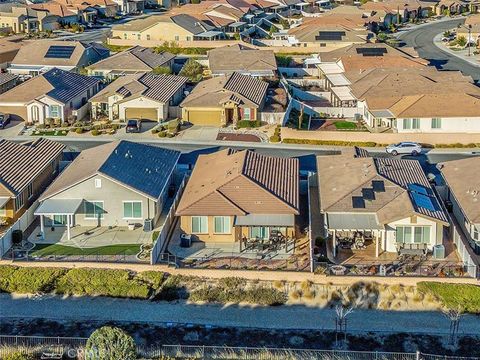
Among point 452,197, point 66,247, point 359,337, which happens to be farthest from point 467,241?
point 66,247

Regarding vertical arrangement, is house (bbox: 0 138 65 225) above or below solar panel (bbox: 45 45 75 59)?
below

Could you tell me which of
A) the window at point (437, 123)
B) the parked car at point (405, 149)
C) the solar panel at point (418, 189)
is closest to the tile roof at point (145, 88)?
the parked car at point (405, 149)

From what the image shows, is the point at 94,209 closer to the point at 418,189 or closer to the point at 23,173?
the point at 23,173

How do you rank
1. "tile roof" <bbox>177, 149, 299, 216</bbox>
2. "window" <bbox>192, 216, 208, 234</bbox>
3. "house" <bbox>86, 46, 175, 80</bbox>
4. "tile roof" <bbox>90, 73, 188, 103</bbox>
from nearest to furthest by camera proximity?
1. "tile roof" <bbox>177, 149, 299, 216</bbox>
2. "window" <bbox>192, 216, 208, 234</bbox>
3. "tile roof" <bbox>90, 73, 188, 103</bbox>
4. "house" <bbox>86, 46, 175, 80</bbox>

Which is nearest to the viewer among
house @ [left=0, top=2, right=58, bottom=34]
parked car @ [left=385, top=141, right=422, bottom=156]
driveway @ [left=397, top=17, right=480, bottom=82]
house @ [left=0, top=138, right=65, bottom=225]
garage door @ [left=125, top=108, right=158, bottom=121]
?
house @ [left=0, top=138, right=65, bottom=225]

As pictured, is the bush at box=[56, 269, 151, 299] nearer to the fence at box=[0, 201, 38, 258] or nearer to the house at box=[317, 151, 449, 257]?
the fence at box=[0, 201, 38, 258]

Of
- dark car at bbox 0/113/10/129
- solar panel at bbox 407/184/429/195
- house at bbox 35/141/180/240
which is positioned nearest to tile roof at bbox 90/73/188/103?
dark car at bbox 0/113/10/129

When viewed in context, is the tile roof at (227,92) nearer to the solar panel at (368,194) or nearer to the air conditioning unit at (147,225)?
the air conditioning unit at (147,225)
